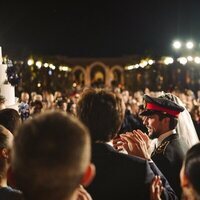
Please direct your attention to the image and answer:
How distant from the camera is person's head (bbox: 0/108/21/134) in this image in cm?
518

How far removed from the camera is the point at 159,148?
4.64 meters

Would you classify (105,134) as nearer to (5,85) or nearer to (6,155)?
(6,155)

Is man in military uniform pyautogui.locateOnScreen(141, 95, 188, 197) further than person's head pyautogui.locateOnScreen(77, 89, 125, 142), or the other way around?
man in military uniform pyautogui.locateOnScreen(141, 95, 188, 197)

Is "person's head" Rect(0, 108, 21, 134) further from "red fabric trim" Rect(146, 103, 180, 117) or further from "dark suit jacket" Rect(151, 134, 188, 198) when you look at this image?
"dark suit jacket" Rect(151, 134, 188, 198)

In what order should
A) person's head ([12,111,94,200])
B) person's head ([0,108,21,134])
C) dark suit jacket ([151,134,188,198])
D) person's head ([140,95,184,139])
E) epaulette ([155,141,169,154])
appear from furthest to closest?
1. person's head ([0,108,21,134])
2. person's head ([140,95,184,139])
3. epaulette ([155,141,169,154])
4. dark suit jacket ([151,134,188,198])
5. person's head ([12,111,94,200])

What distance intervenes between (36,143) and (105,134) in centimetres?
111

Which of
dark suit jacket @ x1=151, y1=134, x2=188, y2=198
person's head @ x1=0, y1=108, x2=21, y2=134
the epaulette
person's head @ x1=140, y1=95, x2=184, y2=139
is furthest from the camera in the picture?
person's head @ x1=0, y1=108, x2=21, y2=134

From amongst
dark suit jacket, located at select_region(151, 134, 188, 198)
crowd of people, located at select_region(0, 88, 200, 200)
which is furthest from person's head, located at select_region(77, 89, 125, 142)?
dark suit jacket, located at select_region(151, 134, 188, 198)

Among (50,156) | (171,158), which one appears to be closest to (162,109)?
(171,158)

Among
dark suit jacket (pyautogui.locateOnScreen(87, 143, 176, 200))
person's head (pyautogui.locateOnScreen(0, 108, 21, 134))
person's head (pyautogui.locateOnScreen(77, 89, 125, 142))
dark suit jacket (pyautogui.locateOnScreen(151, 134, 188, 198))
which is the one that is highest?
person's head (pyautogui.locateOnScreen(77, 89, 125, 142))

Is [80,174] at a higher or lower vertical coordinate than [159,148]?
higher

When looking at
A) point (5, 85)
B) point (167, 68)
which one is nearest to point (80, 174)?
point (5, 85)

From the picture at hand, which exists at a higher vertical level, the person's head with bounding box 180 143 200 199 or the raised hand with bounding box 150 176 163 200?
the person's head with bounding box 180 143 200 199

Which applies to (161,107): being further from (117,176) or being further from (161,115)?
(117,176)
